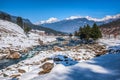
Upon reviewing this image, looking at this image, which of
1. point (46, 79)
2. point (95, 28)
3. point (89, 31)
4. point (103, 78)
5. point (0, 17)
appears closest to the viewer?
point (103, 78)

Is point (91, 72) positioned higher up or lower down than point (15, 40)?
lower down

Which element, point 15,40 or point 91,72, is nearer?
point 91,72

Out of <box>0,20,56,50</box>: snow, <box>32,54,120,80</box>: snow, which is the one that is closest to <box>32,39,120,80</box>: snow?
<box>32,54,120,80</box>: snow

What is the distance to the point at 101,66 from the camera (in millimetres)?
14828

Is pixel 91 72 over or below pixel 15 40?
below

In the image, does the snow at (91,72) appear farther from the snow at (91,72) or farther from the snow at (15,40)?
the snow at (15,40)

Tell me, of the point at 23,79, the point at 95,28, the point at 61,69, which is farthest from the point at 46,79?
the point at 95,28

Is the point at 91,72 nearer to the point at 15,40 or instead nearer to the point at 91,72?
the point at 91,72

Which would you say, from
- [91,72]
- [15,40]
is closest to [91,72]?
[91,72]

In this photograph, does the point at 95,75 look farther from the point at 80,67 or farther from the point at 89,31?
the point at 89,31

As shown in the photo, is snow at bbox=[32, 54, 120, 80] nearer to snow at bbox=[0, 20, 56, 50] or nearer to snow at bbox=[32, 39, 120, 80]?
snow at bbox=[32, 39, 120, 80]

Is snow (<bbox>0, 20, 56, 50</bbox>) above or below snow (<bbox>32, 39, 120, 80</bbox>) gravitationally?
above

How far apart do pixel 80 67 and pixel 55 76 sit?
201 cm

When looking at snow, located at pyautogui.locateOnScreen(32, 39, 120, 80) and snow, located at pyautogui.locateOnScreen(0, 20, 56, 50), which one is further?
snow, located at pyautogui.locateOnScreen(0, 20, 56, 50)
